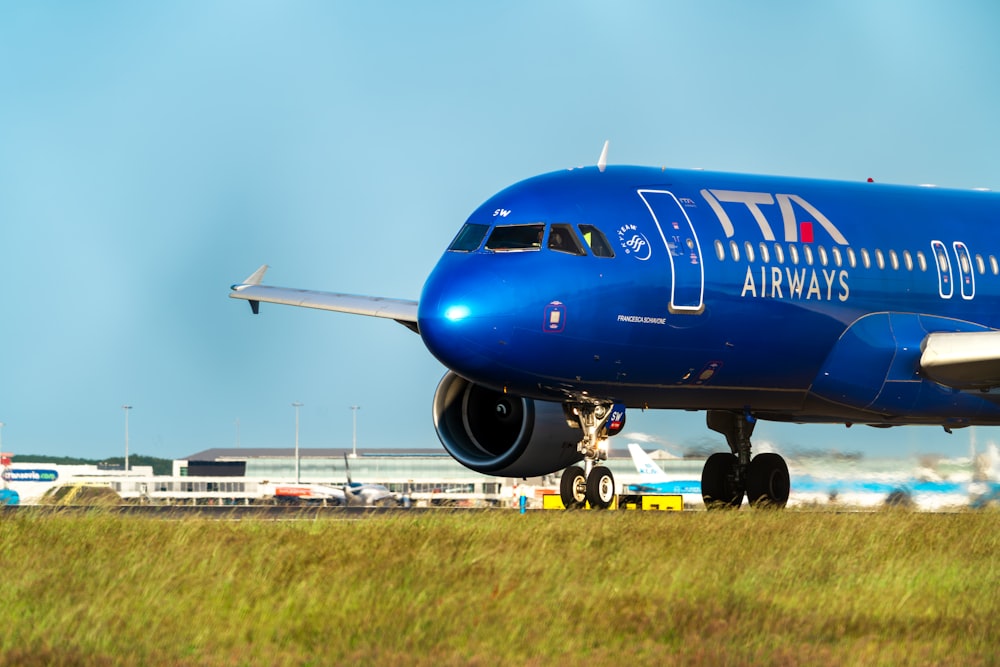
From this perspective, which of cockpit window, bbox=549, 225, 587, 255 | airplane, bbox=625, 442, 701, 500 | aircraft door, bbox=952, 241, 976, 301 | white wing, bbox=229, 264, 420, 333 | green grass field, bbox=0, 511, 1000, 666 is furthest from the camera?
airplane, bbox=625, 442, 701, 500

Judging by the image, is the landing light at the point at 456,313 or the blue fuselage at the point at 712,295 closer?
the landing light at the point at 456,313

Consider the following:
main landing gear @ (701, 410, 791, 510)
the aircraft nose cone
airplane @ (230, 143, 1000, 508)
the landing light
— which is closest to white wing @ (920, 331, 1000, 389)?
airplane @ (230, 143, 1000, 508)

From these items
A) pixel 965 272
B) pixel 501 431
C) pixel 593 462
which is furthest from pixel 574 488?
pixel 965 272

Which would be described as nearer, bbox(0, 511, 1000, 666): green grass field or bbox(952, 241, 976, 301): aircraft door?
bbox(0, 511, 1000, 666): green grass field

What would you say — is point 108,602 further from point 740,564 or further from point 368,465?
point 368,465

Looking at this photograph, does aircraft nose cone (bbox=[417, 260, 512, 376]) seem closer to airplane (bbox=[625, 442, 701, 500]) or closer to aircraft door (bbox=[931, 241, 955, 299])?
aircraft door (bbox=[931, 241, 955, 299])

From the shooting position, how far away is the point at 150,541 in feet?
46.9

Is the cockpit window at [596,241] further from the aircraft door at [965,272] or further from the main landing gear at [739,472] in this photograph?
the aircraft door at [965,272]

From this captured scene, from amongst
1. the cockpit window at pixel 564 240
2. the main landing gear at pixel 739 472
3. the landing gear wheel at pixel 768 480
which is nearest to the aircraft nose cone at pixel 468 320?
the cockpit window at pixel 564 240

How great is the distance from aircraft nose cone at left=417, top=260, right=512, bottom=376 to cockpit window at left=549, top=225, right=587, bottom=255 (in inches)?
38.4

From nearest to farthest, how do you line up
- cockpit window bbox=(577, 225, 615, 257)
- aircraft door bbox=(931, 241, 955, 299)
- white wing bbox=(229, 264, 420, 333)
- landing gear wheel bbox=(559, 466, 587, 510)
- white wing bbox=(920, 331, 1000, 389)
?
cockpit window bbox=(577, 225, 615, 257) → landing gear wheel bbox=(559, 466, 587, 510) → white wing bbox=(920, 331, 1000, 389) → aircraft door bbox=(931, 241, 955, 299) → white wing bbox=(229, 264, 420, 333)

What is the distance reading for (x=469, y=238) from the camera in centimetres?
1967

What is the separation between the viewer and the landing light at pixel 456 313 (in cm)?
1844

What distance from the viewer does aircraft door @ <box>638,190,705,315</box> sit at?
19.5 metres
